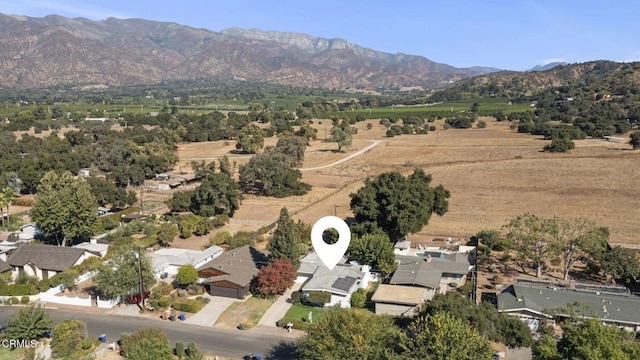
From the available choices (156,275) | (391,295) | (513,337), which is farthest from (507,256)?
(156,275)

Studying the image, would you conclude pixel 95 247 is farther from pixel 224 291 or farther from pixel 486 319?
pixel 486 319

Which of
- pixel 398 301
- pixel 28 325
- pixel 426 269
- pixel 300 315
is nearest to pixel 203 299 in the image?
pixel 300 315

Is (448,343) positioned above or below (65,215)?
above

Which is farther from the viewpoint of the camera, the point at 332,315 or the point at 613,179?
the point at 613,179

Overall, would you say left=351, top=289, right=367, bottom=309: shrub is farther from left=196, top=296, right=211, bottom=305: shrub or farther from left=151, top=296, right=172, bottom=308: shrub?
left=151, top=296, right=172, bottom=308: shrub

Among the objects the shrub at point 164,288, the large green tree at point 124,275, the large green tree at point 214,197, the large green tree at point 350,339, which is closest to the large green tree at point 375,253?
the shrub at point 164,288

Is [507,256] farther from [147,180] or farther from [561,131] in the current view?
[561,131]
